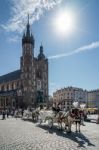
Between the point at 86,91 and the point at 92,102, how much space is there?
10.6 metres

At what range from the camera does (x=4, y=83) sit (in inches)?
5689

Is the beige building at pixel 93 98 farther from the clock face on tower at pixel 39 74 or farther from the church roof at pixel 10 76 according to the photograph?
the church roof at pixel 10 76

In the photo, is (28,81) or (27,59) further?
(27,59)

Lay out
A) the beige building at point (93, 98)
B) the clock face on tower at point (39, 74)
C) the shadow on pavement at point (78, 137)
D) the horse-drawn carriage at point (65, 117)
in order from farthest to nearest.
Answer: the beige building at point (93, 98) → the clock face on tower at point (39, 74) → the horse-drawn carriage at point (65, 117) → the shadow on pavement at point (78, 137)

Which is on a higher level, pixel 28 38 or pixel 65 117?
pixel 28 38

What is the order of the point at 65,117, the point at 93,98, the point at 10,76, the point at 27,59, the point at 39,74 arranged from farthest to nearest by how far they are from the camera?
the point at 93,98
the point at 10,76
the point at 39,74
the point at 27,59
the point at 65,117

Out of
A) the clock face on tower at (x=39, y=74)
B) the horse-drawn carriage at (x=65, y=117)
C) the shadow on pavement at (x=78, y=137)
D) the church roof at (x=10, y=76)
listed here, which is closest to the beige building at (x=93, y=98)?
the clock face on tower at (x=39, y=74)

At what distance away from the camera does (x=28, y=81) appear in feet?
389

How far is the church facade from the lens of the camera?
118250 mm

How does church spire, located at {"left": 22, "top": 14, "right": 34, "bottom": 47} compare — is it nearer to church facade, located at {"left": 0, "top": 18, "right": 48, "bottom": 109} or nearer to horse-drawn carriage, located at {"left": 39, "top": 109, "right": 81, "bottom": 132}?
church facade, located at {"left": 0, "top": 18, "right": 48, "bottom": 109}

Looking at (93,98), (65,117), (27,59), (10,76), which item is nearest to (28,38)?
(27,59)

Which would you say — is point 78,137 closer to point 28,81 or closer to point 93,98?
point 28,81

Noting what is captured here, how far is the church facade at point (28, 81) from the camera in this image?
388 ft

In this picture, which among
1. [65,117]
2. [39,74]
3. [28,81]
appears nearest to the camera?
[65,117]
